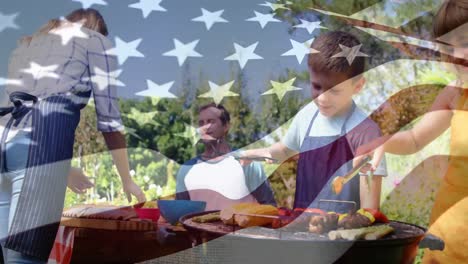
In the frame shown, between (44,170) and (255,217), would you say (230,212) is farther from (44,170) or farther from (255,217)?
(44,170)

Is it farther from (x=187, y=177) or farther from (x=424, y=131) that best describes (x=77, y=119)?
(x=424, y=131)

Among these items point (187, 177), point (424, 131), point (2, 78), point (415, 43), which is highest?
point (415, 43)

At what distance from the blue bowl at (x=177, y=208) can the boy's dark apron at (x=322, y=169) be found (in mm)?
260

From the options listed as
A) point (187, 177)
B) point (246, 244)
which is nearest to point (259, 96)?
point (187, 177)

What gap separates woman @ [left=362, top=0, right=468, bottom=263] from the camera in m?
1.56

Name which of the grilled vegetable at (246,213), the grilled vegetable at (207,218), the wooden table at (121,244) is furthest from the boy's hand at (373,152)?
the wooden table at (121,244)

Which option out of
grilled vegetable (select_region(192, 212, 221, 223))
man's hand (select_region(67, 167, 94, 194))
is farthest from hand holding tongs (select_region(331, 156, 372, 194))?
man's hand (select_region(67, 167, 94, 194))

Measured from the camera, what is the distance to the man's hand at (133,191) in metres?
1.70

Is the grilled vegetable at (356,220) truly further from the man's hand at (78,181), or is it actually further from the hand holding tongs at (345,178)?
the man's hand at (78,181)

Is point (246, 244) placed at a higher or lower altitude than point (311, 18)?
lower

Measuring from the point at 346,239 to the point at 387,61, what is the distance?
48 cm

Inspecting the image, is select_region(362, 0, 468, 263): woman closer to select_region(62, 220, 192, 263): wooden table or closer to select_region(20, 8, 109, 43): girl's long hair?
select_region(62, 220, 192, 263): wooden table

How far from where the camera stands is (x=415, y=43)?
163cm

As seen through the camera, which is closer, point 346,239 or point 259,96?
point 346,239
